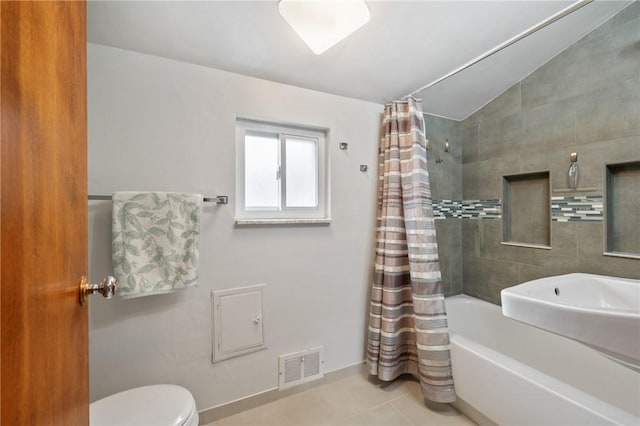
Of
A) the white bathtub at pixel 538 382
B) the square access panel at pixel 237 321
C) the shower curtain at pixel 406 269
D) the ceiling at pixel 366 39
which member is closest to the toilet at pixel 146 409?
the square access panel at pixel 237 321

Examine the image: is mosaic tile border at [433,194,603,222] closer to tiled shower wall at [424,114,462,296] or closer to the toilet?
tiled shower wall at [424,114,462,296]

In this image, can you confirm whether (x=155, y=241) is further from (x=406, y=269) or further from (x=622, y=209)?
(x=622, y=209)

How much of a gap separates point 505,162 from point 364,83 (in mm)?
1237

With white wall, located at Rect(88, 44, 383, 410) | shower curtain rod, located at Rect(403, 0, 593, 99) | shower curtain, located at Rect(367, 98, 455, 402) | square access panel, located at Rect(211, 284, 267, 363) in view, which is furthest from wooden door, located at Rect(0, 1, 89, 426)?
shower curtain rod, located at Rect(403, 0, 593, 99)

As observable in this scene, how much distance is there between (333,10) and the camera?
109 cm

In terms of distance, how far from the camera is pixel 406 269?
1.91m

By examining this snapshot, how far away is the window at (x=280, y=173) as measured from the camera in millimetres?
1722

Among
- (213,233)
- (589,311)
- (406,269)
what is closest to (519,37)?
(589,311)

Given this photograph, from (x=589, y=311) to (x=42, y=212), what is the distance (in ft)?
5.09

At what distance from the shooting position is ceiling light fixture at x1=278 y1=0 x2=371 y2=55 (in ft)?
3.54

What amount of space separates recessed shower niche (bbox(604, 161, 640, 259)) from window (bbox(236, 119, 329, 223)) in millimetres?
1658

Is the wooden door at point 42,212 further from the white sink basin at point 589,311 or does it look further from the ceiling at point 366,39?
the white sink basin at point 589,311

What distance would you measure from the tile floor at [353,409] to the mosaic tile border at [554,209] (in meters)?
1.36

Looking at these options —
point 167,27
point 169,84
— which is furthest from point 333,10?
point 169,84
